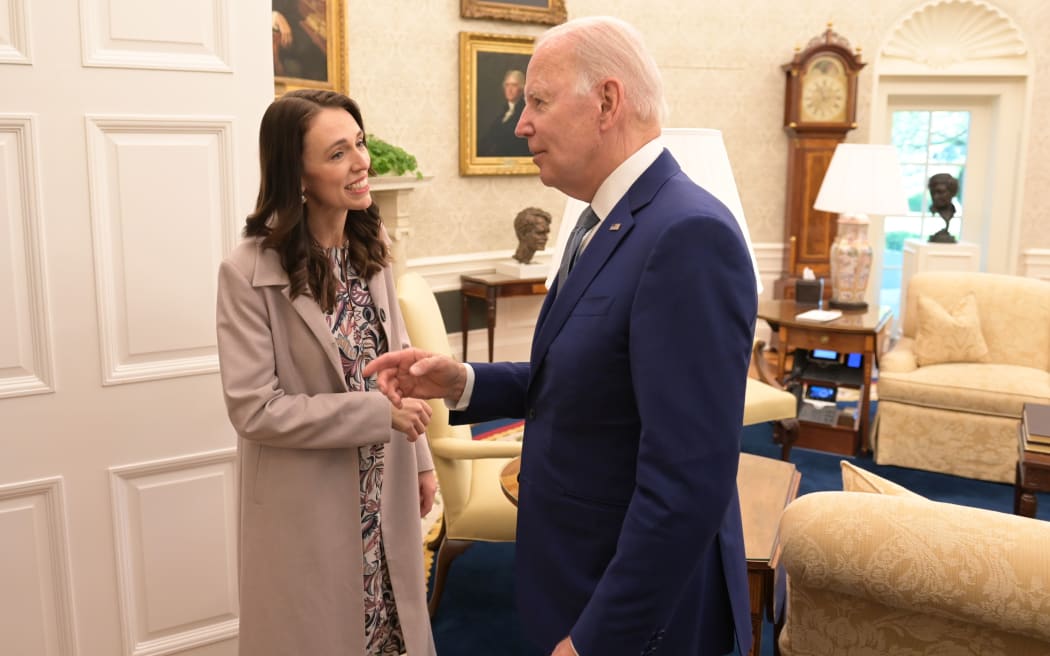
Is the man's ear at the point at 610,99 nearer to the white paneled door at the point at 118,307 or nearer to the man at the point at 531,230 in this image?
the white paneled door at the point at 118,307

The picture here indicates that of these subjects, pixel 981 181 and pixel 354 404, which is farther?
pixel 981 181

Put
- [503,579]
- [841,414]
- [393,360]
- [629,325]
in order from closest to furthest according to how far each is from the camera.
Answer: [629,325]
[393,360]
[503,579]
[841,414]

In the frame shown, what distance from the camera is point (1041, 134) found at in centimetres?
798

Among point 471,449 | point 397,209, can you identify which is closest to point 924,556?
point 471,449

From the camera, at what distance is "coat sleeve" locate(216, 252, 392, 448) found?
2021 millimetres

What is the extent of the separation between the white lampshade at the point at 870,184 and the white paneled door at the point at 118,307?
4.05 m

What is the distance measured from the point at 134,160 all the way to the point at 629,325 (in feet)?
4.96

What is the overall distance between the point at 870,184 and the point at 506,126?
283 centimetres

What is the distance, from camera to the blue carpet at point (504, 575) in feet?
10.6

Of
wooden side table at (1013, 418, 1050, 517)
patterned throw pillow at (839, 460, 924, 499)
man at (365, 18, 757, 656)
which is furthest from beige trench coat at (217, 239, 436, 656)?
wooden side table at (1013, 418, 1050, 517)

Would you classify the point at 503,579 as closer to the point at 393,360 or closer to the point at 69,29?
the point at 393,360

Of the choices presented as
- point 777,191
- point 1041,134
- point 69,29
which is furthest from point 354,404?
point 1041,134

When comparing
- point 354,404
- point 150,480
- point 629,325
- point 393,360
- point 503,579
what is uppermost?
point 629,325

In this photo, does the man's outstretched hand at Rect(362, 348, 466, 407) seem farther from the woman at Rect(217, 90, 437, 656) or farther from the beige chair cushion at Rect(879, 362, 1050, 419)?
the beige chair cushion at Rect(879, 362, 1050, 419)
